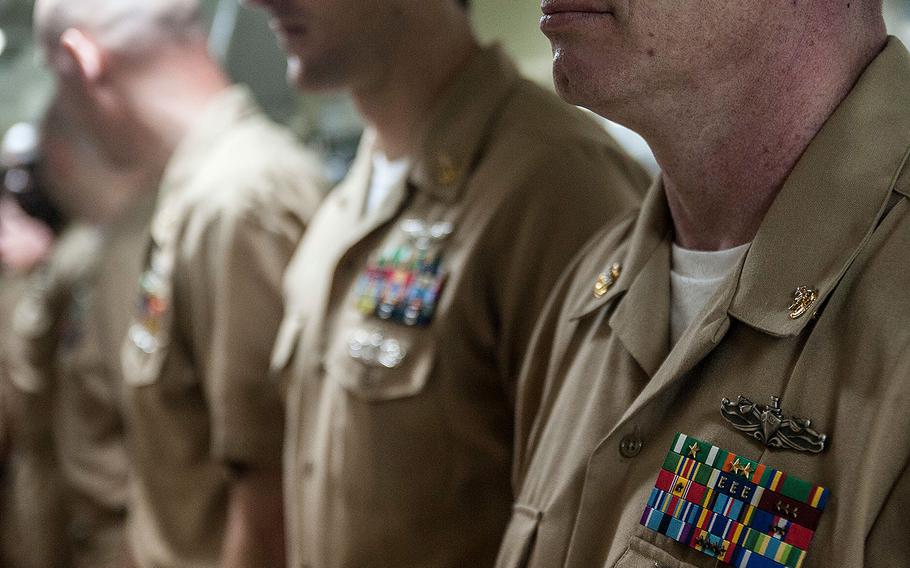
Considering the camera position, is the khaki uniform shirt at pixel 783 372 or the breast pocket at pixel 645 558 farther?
the breast pocket at pixel 645 558

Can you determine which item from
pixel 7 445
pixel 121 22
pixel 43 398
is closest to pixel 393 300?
pixel 121 22

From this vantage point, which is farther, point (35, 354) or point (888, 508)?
point (35, 354)

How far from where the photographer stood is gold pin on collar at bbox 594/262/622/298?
1.37 m

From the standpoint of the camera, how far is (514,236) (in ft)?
5.95

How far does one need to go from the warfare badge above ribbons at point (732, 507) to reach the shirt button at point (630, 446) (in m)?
0.05

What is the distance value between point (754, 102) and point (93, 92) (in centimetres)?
210

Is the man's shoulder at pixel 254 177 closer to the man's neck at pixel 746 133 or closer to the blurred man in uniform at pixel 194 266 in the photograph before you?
the blurred man in uniform at pixel 194 266

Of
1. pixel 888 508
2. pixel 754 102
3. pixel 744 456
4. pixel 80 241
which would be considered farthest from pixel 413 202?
pixel 80 241

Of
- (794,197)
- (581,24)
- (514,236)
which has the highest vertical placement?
(581,24)

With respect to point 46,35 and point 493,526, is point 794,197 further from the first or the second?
point 46,35

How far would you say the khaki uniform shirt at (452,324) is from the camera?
1.81 m

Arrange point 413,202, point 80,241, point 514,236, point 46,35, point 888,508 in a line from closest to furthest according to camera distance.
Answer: point 888,508, point 514,236, point 413,202, point 46,35, point 80,241

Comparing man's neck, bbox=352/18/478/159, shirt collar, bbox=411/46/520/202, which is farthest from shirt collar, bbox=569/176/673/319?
man's neck, bbox=352/18/478/159

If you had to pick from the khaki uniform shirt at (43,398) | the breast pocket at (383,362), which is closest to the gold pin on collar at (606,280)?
the breast pocket at (383,362)
